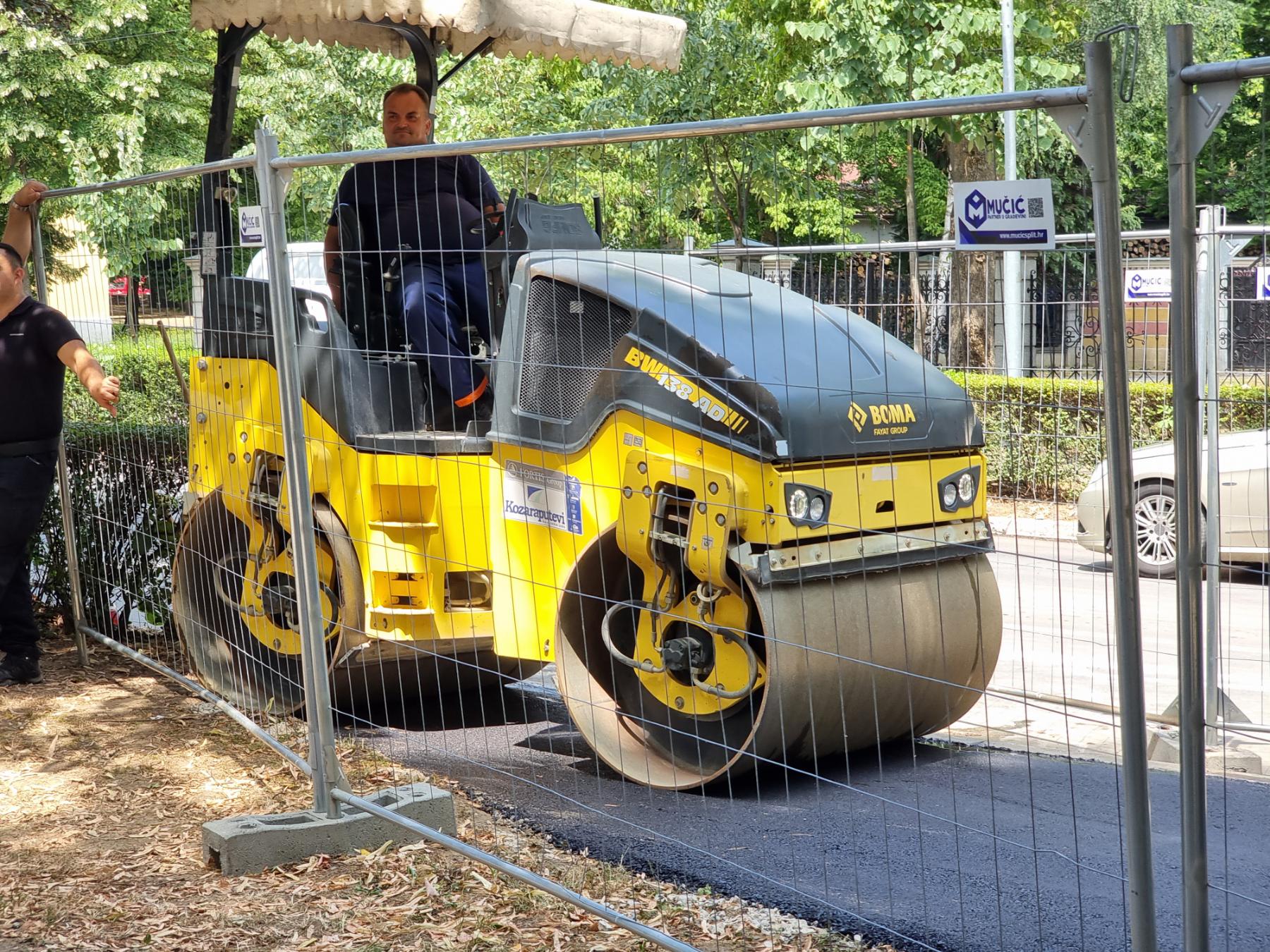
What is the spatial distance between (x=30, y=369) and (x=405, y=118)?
6.50 ft

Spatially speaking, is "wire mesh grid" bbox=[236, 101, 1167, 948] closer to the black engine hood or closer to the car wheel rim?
the black engine hood

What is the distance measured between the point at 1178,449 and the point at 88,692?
5513 mm

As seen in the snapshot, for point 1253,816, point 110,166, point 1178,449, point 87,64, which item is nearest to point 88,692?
point 1253,816

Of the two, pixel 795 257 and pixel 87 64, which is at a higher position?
pixel 87 64

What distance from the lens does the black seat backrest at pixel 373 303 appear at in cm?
541

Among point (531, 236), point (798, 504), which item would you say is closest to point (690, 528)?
point (798, 504)

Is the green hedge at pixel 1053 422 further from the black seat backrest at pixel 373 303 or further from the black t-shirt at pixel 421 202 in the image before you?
the black seat backrest at pixel 373 303

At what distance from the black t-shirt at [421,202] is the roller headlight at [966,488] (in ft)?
6.28

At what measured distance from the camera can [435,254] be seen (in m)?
5.16

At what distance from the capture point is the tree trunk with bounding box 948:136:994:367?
3125mm

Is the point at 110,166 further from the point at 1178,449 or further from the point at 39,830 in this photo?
the point at 1178,449

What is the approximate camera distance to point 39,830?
15.6 ft

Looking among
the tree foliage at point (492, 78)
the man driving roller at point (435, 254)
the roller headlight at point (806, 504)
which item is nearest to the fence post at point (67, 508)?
the man driving roller at point (435, 254)

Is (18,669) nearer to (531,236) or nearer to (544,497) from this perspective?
(544,497)
